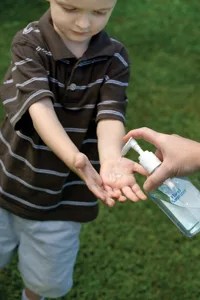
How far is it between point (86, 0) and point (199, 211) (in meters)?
0.63

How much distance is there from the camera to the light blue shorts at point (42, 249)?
2.15m

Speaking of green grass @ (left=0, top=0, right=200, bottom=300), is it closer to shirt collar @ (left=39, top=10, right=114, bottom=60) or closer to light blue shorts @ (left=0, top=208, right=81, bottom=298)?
light blue shorts @ (left=0, top=208, right=81, bottom=298)

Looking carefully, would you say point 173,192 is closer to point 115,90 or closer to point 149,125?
point 115,90

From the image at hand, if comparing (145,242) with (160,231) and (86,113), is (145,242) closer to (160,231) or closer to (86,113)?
(160,231)

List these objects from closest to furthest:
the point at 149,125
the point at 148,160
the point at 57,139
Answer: the point at 148,160 → the point at 57,139 → the point at 149,125

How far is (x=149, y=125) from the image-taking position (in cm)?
348

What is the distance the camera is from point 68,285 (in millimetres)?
2311

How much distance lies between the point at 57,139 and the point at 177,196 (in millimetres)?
336

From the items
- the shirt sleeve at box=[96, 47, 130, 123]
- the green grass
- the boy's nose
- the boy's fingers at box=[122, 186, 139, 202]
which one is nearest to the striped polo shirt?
the shirt sleeve at box=[96, 47, 130, 123]

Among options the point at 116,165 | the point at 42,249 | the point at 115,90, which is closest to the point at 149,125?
the point at 42,249

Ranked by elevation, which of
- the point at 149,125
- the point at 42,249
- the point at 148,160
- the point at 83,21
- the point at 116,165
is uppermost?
the point at 83,21

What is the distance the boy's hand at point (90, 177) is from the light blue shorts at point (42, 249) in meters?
0.41

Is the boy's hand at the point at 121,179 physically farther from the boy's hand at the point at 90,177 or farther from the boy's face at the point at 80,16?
the boy's face at the point at 80,16

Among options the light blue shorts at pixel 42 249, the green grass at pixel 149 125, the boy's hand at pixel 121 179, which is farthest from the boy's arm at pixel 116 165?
the green grass at pixel 149 125
